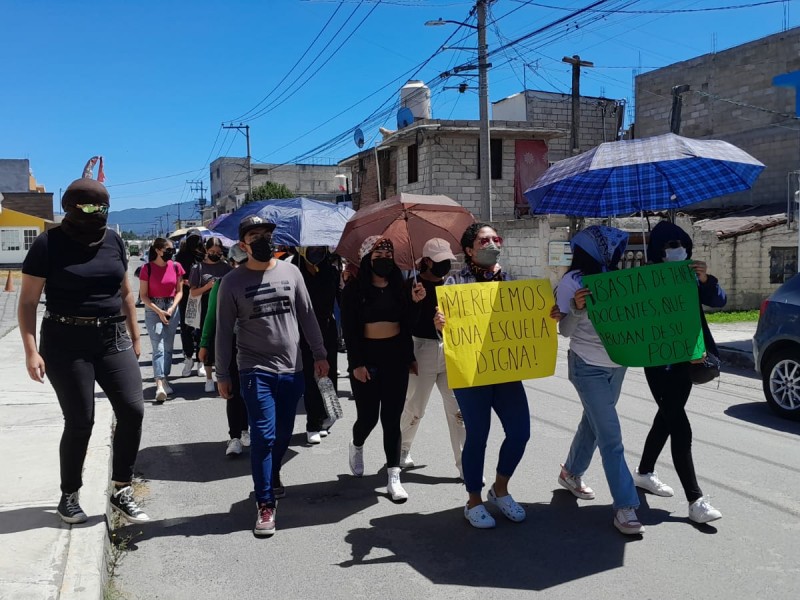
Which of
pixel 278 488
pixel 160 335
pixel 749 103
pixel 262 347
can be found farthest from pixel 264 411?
pixel 749 103

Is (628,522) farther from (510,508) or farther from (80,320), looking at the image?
(80,320)

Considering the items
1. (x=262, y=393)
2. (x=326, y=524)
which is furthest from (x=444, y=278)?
(x=326, y=524)

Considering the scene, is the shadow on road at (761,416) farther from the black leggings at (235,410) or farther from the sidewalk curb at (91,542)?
the sidewalk curb at (91,542)

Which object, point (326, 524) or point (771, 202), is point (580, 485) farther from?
point (771, 202)

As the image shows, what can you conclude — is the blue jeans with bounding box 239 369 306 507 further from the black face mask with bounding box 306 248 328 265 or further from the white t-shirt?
the black face mask with bounding box 306 248 328 265

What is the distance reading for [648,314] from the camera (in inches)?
171

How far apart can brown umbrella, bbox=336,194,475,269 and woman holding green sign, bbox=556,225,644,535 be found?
1.51 m

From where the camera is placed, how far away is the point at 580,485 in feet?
16.2

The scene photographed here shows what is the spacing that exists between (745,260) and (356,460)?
17.2 metres

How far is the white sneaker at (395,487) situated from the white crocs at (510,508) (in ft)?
2.21

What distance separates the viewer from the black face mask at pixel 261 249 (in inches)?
180

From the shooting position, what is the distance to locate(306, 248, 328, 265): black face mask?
673cm

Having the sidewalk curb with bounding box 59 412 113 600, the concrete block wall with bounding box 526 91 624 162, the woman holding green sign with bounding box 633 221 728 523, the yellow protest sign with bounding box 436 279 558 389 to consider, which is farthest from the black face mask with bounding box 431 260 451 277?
the concrete block wall with bounding box 526 91 624 162

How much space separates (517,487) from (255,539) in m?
1.90
